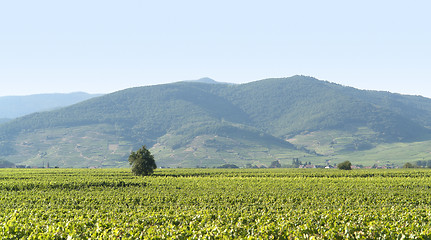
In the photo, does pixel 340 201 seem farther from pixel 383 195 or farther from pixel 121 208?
pixel 121 208

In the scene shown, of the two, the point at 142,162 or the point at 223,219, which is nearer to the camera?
the point at 223,219

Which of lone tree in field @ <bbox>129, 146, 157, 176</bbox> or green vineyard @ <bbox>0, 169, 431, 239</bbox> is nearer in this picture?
green vineyard @ <bbox>0, 169, 431, 239</bbox>

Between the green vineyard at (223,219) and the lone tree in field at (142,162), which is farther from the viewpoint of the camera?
the lone tree in field at (142,162)

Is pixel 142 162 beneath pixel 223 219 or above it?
above

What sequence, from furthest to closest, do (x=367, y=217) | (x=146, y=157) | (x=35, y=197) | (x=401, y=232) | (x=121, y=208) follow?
(x=146, y=157)
(x=35, y=197)
(x=121, y=208)
(x=367, y=217)
(x=401, y=232)

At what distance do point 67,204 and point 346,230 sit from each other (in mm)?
31926

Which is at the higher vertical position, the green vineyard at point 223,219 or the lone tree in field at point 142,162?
the lone tree in field at point 142,162

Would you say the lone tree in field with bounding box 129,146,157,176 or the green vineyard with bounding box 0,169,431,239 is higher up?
the lone tree in field with bounding box 129,146,157,176

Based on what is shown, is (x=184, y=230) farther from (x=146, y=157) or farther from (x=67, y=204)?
(x=146, y=157)

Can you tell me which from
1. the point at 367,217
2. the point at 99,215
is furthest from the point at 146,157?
the point at 367,217

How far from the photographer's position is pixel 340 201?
162ft

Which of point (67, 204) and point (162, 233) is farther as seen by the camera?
point (67, 204)

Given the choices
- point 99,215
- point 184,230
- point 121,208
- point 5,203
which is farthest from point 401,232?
point 5,203

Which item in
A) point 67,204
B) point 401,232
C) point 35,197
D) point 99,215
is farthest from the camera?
point 35,197
